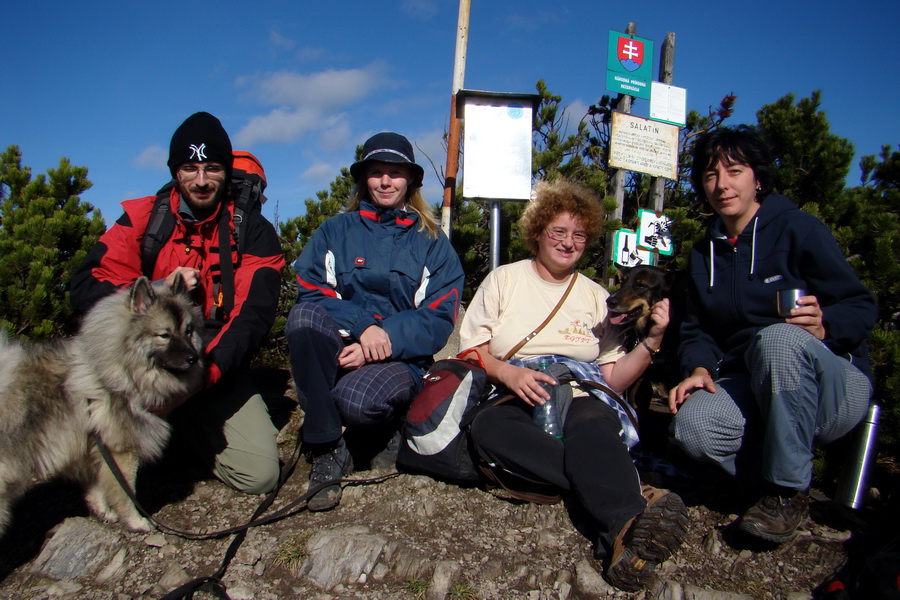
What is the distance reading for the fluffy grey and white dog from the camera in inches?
98.6

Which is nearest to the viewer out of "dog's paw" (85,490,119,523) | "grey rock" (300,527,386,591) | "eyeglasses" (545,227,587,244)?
"grey rock" (300,527,386,591)

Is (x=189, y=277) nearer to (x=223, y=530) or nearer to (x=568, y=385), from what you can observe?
(x=223, y=530)

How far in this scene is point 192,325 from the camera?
2904mm

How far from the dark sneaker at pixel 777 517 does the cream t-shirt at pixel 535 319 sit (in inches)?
42.1

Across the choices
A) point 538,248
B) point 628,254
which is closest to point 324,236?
point 538,248

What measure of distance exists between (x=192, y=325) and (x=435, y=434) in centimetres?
139

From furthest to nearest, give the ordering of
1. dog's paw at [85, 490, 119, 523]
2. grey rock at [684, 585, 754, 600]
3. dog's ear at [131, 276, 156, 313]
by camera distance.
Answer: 1. dog's paw at [85, 490, 119, 523]
2. dog's ear at [131, 276, 156, 313]
3. grey rock at [684, 585, 754, 600]

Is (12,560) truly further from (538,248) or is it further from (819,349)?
(819,349)

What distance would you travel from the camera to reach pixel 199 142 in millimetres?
3145

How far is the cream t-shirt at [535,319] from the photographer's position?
3.11 metres

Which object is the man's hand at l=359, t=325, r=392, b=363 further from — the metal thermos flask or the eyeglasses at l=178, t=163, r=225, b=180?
the metal thermos flask

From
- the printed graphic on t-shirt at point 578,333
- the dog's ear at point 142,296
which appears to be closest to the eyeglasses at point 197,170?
the dog's ear at point 142,296

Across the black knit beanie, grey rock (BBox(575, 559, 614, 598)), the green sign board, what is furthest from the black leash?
the green sign board

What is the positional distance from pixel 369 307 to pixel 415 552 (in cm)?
139
